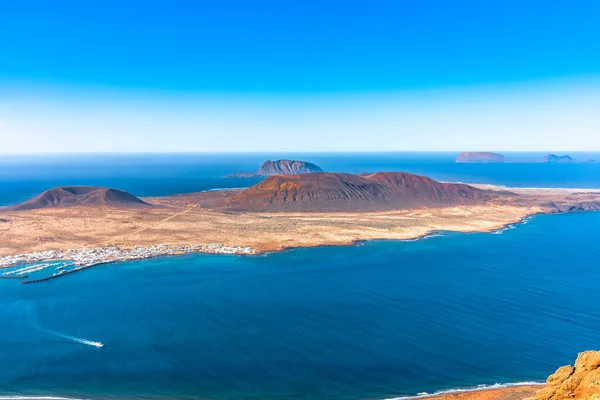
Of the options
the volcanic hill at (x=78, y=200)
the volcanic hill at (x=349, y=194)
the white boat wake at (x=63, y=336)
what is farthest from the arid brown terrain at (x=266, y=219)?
the white boat wake at (x=63, y=336)

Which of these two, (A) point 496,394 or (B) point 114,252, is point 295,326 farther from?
(B) point 114,252

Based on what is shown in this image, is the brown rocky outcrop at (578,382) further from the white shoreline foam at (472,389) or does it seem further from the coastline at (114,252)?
the coastline at (114,252)

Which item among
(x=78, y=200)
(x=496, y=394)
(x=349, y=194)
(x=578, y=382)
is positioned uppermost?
(x=349, y=194)

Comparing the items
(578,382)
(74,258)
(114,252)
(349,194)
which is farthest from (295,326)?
(349,194)

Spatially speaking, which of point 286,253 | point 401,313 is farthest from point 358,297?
point 286,253

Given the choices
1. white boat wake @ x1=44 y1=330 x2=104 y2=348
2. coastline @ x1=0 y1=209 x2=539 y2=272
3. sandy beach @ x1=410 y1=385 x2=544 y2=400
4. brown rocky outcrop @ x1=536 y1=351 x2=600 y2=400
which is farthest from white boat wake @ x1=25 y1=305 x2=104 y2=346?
brown rocky outcrop @ x1=536 y1=351 x2=600 y2=400
